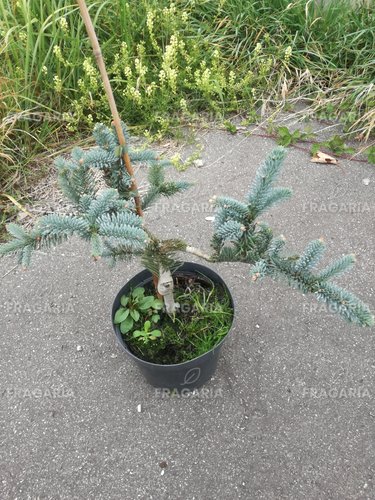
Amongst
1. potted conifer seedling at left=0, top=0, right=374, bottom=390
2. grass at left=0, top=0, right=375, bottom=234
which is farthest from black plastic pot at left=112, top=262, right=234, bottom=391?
grass at left=0, top=0, right=375, bottom=234

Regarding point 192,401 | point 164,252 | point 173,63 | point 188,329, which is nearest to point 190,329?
point 188,329

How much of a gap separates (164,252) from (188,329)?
514mm

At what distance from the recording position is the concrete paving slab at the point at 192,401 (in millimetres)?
1824

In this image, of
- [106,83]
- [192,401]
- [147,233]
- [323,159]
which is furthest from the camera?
[323,159]

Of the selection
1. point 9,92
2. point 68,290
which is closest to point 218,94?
point 9,92

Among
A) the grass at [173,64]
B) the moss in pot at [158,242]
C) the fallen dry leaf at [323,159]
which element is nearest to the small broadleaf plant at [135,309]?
the moss in pot at [158,242]

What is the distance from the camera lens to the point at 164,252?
155 cm

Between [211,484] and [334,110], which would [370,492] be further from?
[334,110]

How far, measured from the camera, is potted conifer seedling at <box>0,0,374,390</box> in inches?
51.7

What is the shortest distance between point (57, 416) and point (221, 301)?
0.87 m

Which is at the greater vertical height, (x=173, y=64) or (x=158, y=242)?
(x=158, y=242)

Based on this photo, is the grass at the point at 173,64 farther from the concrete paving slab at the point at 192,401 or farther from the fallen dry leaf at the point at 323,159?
the concrete paving slab at the point at 192,401

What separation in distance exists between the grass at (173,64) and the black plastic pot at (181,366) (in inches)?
55.6

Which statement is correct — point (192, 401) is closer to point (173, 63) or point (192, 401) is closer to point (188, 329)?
point (188, 329)
